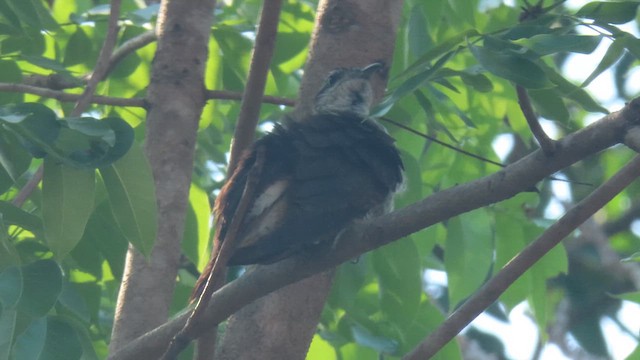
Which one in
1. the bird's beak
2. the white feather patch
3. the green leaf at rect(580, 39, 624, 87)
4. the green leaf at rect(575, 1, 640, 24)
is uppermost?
the green leaf at rect(575, 1, 640, 24)

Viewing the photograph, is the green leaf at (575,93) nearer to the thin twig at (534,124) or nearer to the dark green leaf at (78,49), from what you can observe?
the thin twig at (534,124)

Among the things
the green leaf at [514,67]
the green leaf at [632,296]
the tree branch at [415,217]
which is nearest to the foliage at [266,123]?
the green leaf at [514,67]

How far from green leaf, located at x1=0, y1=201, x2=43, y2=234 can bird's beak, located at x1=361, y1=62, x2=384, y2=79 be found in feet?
3.96

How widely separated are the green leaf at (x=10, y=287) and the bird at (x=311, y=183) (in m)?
0.55

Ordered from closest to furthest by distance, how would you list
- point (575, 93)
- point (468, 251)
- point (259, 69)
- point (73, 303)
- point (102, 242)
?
point (575, 93)
point (73, 303)
point (259, 69)
point (102, 242)
point (468, 251)

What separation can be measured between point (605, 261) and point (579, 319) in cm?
87

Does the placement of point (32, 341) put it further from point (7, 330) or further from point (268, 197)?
point (268, 197)

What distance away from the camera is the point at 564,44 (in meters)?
2.40

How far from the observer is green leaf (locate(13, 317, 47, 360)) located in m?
2.65

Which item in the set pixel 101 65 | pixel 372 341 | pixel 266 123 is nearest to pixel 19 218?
pixel 101 65

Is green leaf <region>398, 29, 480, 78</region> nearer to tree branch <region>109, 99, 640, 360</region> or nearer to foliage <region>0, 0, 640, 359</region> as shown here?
foliage <region>0, 0, 640, 359</region>

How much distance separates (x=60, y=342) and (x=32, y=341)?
0.07 meters

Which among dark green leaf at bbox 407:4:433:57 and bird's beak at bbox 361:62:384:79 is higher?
dark green leaf at bbox 407:4:433:57

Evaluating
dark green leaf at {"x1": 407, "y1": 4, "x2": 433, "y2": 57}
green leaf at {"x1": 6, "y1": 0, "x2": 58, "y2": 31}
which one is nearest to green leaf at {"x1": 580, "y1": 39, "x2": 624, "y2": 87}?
dark green leaf at {"x1": 407, "y1": 4, "x2": 433, "y2": 57}
